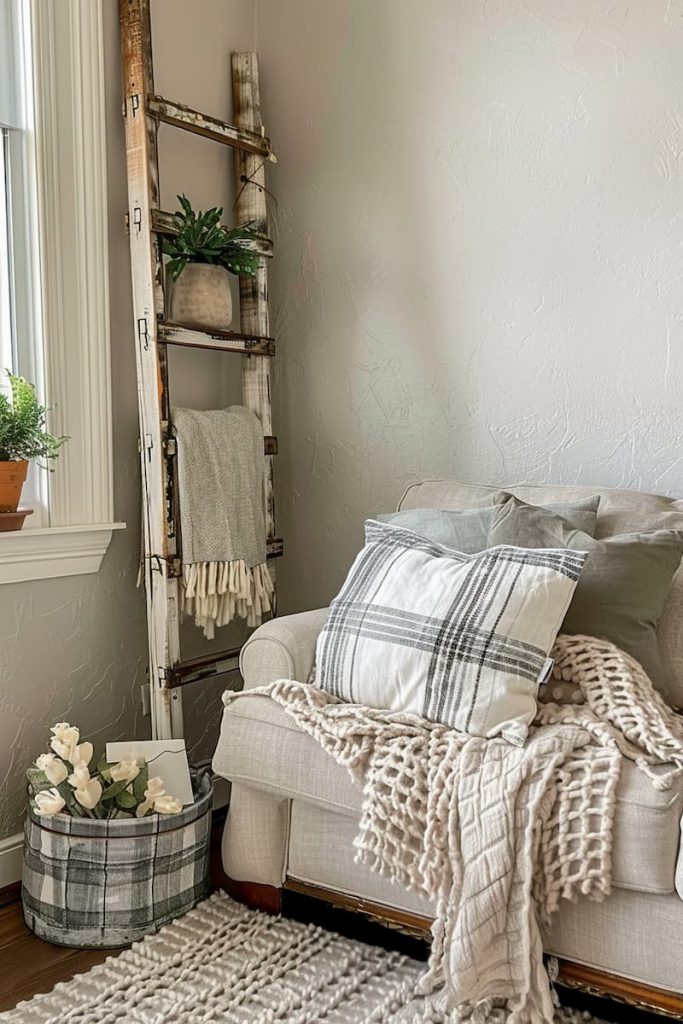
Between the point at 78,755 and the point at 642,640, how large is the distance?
3.86ft

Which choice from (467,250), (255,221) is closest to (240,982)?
(467,250)

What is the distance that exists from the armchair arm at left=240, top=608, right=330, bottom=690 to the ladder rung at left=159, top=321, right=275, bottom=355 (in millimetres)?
799

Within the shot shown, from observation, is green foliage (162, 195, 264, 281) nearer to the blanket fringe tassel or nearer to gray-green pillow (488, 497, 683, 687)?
the blanket fringe tassel

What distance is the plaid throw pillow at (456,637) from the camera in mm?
1841

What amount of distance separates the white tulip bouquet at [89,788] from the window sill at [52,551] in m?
0.40

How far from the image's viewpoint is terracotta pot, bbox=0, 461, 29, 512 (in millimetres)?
2172

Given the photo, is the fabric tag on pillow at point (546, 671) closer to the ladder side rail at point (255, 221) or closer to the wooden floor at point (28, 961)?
the wooden floor at point (28, 961)

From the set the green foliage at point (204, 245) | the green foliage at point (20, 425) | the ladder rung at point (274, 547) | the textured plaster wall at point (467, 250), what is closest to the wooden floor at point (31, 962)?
the green foliage at point (20, 425)

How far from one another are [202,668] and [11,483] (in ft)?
2.34

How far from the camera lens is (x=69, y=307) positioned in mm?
2408

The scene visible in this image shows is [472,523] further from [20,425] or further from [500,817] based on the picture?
[20,425]

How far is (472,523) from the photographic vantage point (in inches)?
86.2

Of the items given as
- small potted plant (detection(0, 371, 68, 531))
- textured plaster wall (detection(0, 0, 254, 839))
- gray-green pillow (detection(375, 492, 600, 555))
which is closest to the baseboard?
textured plaster wall (detection(0, 0, 254, 839))

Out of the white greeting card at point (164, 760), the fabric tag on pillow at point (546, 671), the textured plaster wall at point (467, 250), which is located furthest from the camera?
the textured plaster wall at point (467, 250)
